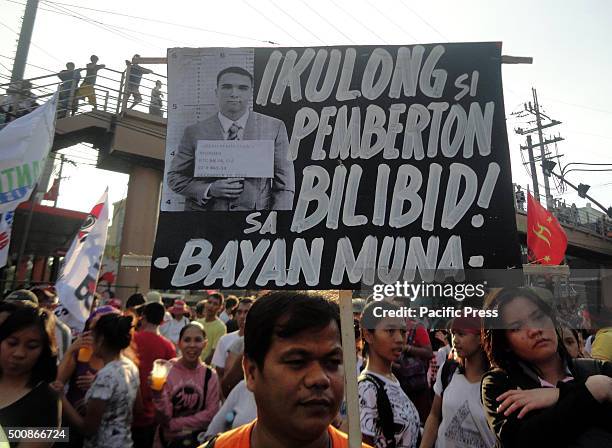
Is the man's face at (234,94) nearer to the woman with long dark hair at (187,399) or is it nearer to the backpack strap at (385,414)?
the backpack strap at (385,414)

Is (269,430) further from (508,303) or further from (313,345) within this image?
(508,303)

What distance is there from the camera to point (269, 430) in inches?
56.7

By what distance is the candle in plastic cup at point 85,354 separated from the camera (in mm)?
3342

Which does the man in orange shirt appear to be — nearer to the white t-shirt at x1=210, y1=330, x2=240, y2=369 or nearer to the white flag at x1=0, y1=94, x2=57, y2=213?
the white t-shirt at x1=210, y1=330, x2=240, y2=369

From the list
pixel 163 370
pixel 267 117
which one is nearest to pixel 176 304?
pixel 163 370

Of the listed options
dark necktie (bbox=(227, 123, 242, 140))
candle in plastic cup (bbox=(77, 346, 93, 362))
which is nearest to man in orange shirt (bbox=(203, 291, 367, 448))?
dark necktie (bbox=(227, 123, 242, 140))

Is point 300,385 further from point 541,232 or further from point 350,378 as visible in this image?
point 541,232

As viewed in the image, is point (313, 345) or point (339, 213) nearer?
point (313, 345)

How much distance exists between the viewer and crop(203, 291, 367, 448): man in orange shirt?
139 centimetres

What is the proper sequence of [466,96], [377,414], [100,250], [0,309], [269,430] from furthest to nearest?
1. [100,250]
2. [0,309]
3. [377,414]
4. [466,96]
5. [269,430]

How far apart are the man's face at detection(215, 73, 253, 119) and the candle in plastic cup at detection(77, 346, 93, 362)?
2.31 m

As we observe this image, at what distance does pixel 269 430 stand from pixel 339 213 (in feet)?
3.22

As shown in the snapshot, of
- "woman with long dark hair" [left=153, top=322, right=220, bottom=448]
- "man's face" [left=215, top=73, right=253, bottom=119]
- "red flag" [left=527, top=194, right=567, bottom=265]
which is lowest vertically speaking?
"woman with long dark hair" [left=153, top=322, right=220, bottom=448]

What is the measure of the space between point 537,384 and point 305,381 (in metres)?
1.09
